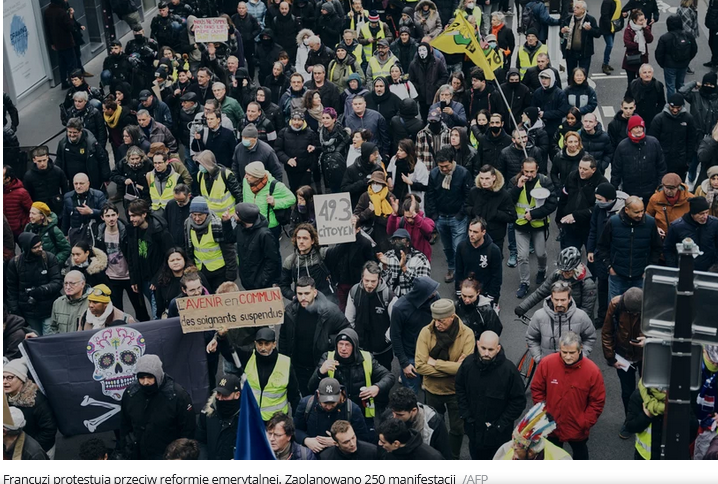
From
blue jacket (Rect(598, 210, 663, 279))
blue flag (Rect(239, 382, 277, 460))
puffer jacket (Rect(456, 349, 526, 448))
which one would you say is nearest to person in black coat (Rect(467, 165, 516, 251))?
blue jacket (Rect(598, 210, 663, 279))

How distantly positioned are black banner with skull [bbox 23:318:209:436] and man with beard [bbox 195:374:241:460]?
1.45 meters

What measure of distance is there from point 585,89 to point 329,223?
5550 millimetres

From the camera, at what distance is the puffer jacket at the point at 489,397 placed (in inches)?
387

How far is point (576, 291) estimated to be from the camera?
1159cm

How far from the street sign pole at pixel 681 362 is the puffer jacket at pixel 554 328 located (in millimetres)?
3052

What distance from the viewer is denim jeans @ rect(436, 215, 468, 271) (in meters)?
14.0

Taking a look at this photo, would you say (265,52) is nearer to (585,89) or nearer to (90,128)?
(90,128)

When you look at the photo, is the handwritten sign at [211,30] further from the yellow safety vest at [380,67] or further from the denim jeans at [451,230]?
the denim jeans at [451,230]

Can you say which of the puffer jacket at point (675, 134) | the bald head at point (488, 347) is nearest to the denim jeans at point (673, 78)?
the puffer jacket at point (675, 134)

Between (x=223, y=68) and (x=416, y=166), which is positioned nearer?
(x=416, y=166)

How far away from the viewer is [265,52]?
20.2 meters

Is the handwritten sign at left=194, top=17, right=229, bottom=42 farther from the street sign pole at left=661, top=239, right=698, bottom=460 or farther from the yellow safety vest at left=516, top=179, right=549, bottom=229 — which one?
the street sign pole at left=661, top=239, right=698, bottom=460

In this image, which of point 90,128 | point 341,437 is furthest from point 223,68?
point 341,437

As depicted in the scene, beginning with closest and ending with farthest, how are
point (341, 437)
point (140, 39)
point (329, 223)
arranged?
point (341, 437) < point (329, 223) < point (140, 39)
